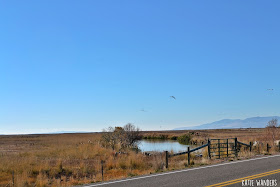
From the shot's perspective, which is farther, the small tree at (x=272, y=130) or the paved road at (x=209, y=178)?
the small tree at (x=272, y=130)

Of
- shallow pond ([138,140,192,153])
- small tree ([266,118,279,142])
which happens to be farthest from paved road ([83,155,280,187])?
small tree ([266,118,279,142])

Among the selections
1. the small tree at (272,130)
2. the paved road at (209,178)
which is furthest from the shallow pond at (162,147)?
the paved road at (209,178)

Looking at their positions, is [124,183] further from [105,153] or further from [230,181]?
[105,153]

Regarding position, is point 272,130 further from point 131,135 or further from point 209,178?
point 209,178

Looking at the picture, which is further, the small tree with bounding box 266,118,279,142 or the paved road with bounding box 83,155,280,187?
the small tree with bounding box 266,118,279,142

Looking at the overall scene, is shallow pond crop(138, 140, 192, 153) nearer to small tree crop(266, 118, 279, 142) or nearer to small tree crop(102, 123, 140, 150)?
small tree crop(102, 123, 140, 150)

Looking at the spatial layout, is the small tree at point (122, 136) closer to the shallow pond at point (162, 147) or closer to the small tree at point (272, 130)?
the shallow pond at point (162, 147)

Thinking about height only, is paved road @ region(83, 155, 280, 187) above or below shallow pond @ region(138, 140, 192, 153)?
above

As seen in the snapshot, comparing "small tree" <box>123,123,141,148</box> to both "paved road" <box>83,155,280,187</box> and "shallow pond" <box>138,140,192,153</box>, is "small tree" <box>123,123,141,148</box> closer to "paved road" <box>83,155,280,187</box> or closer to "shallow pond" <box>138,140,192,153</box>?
"shallow pond" <box>138,140,192,153</box>

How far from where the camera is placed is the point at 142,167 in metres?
18.4

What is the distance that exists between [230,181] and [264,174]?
6.77ft

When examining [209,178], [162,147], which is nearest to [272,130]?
[162,147]

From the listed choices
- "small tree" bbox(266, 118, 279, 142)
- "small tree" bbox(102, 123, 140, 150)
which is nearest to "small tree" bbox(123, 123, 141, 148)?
"small tree" bbox(102, 123, 140, 150)

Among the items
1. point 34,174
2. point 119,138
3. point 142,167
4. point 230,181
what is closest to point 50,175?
point 34,174
